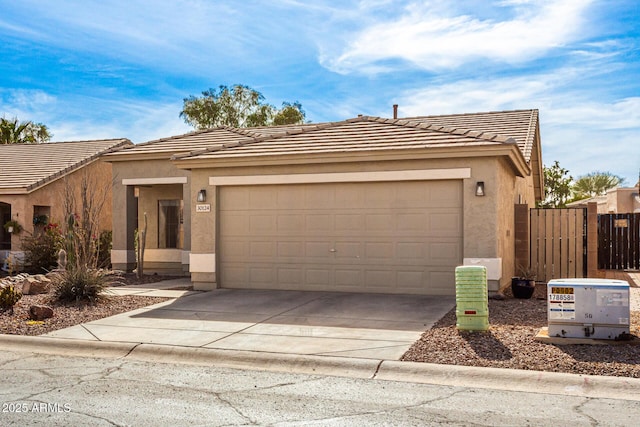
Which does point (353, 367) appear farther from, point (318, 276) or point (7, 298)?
point (7, 298)

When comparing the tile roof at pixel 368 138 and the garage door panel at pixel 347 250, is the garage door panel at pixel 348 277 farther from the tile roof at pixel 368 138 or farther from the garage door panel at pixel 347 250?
the tile roof at pixel 368 138

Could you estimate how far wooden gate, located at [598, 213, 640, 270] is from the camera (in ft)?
69.1

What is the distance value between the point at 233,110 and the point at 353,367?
39.4 m

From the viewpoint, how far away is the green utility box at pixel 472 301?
29.4 ft

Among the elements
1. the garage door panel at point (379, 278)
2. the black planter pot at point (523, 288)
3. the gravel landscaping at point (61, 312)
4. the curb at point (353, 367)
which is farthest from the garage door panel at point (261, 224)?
the curb at point (353, 367)

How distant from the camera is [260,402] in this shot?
6367mm

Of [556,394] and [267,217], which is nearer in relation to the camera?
[556,394]

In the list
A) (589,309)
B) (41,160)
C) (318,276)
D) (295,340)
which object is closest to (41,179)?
(41,160)

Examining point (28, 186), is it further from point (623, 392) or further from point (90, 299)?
point (623, 392)

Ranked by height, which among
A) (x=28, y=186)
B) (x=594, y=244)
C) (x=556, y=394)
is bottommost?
(x=556, y=394)

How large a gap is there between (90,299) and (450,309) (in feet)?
21.9

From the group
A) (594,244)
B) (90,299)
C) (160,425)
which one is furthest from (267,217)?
(160,425)

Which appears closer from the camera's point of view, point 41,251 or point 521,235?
point 521,235

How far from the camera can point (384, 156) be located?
1323 cm
